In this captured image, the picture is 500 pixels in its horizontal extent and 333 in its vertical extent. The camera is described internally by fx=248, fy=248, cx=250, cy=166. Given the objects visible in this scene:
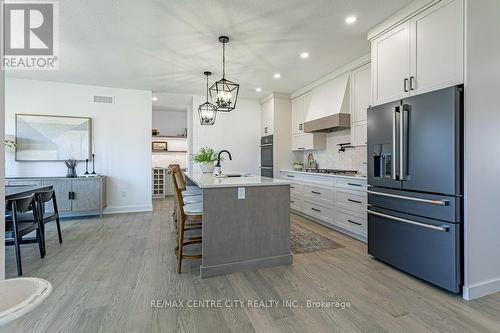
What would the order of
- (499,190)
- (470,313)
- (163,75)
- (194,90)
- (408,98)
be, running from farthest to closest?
(194,90)
(163,75)
(408,98)
(499,190)
(470,313)

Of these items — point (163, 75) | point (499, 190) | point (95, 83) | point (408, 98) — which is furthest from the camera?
point (95, 83)

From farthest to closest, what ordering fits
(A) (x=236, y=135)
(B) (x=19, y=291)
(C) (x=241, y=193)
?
(A) (x=236, y=135), (C) (x=241, y=193), (B) (x=19, y=291)

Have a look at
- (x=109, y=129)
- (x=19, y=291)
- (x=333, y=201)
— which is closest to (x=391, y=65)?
(x=333, y=201)

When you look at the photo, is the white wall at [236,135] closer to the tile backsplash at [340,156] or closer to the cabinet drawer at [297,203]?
the cabinet drawer at [297,203]

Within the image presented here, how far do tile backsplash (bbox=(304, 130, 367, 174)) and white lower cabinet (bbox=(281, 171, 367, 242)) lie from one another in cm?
61

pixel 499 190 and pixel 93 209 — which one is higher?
pixel 499 190

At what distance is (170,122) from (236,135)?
291 cm

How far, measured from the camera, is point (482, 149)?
212cm

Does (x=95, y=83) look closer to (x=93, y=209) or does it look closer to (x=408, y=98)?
(x=93, y=209)

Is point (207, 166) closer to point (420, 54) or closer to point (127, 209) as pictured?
point (127, 209)

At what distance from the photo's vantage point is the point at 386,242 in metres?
2.67

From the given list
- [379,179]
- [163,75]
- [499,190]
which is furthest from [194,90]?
[499,190]

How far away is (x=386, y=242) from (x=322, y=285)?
93cm

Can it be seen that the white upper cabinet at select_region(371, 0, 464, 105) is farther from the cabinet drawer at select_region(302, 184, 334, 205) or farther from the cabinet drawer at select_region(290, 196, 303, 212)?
the cabinet drawer at select_region(290, 196, 303, 212)
